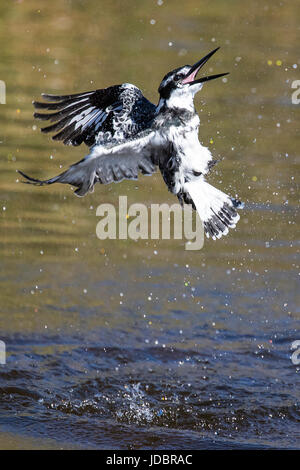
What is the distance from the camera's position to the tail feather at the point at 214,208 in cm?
371

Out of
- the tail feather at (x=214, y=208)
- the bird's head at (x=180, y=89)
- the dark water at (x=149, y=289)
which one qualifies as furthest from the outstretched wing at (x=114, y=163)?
the dark water at (x=149, y=289)

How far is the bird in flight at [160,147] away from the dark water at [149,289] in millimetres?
838

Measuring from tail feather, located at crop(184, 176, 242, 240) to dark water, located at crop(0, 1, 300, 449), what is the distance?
0.78 meters

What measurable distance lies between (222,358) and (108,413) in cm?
82

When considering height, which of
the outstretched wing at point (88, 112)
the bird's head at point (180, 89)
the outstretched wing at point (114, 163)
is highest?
the outstretched wing at point (88, 112)

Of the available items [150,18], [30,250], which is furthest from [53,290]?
[150,18]

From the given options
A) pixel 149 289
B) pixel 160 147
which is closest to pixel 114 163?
pixel 160 147

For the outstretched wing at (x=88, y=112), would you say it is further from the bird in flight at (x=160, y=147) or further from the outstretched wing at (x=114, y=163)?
the outstretched wing at (x=114, y=163)

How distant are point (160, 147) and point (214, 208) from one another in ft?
1.87

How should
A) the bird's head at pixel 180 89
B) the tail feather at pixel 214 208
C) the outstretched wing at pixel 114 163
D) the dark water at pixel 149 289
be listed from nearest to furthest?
the outstretched wing at pixel 114 163
the bird's head at pixel 180 89
the tail feather at pixel 214 208
the dark water at pixel 149 289

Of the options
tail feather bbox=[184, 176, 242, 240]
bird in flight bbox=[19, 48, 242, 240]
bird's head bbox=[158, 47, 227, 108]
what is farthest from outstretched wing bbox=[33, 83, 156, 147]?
tail feather bbox=[184, 176, 242, 240]

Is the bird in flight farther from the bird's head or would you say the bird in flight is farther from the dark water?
the dark water

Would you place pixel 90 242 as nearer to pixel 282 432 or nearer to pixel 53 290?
pixel 53 290

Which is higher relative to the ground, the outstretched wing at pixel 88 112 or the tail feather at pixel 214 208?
the outstretched wing at pixel 88 112
